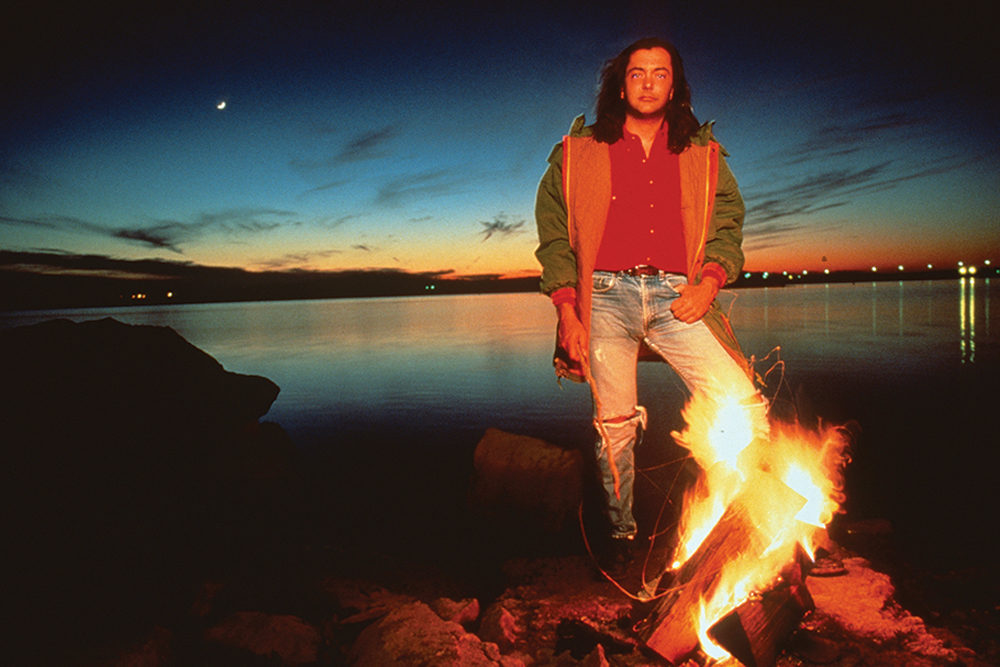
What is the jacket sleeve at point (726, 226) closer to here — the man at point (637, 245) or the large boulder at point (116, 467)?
the man at point (637, 245)

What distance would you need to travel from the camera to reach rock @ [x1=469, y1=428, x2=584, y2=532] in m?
5.34

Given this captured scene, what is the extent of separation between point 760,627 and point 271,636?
9.37ft

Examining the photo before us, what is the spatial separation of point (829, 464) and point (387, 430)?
944 centimetres

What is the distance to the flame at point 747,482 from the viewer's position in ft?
9.02

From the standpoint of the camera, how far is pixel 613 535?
11.4 ft

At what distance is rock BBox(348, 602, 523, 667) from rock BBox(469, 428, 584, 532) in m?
2.48

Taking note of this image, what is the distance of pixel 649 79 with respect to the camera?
3.14 m

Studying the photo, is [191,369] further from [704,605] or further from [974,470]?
[974,470]

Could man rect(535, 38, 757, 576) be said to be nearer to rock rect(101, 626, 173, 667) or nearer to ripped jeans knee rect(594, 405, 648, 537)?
ripped jeans knee rect(594, 405, 648, 537)

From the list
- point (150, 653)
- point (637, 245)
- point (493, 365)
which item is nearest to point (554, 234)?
point (637, 245)

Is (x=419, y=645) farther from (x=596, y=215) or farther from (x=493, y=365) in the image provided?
(x=493, y=365)

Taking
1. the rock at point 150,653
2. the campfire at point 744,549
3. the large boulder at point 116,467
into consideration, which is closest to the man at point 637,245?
the campfire at point 744,549

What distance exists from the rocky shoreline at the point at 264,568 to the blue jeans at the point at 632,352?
109 centimetres

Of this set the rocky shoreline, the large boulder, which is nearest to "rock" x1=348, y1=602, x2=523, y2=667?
the rocky shoreline
